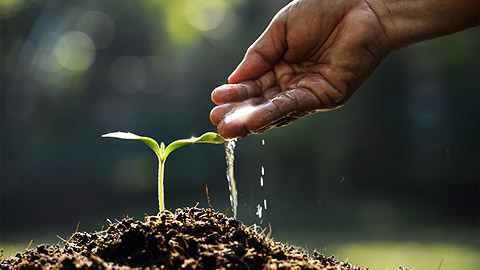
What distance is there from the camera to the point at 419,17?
1.89 metres

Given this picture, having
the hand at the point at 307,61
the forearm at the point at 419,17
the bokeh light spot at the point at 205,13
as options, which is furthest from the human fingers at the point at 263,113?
the bokeh light spot at the point at 205,13

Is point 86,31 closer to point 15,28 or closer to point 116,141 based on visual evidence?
point 15,28

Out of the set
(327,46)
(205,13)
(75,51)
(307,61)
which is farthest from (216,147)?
(327,46)

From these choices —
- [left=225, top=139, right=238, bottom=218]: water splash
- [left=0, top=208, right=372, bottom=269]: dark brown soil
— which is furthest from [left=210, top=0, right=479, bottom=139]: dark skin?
[left=0, top=208, right=372, bottom=269]: dark brown soil

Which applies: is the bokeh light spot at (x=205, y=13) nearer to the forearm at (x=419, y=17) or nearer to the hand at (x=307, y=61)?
the hand at (x=307, y=61)

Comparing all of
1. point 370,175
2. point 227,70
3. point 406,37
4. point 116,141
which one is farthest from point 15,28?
point 406,37

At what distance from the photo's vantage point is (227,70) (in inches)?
475

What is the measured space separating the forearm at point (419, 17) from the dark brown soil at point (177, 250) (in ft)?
3.24

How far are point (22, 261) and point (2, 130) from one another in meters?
10.7

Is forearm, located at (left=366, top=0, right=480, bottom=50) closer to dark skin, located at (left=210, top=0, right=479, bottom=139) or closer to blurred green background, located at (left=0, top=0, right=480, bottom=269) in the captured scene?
dark skin, located at (left=210, top=0, right=479, bottom=139)

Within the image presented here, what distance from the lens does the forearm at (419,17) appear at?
186cm

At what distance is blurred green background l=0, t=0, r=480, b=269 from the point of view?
33.1ft

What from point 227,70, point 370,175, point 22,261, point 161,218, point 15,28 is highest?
point 15,28

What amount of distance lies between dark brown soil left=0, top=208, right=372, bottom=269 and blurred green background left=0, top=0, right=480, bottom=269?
307 inches
